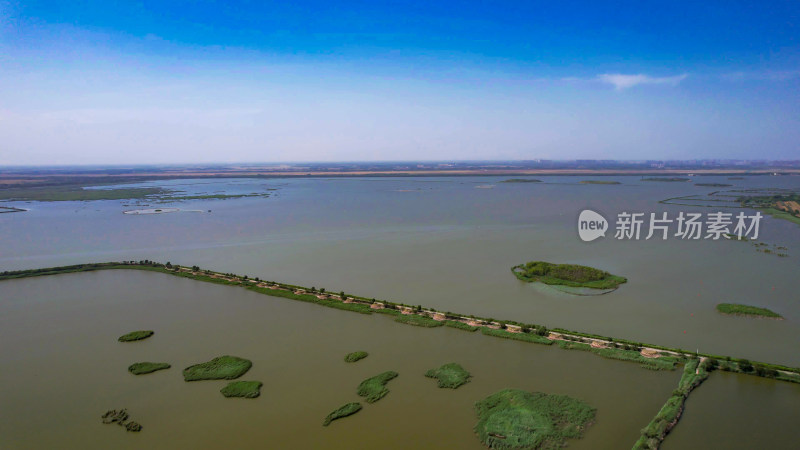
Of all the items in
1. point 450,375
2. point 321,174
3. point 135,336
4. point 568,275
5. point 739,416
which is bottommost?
point 739,416

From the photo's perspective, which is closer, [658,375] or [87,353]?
[658,375]

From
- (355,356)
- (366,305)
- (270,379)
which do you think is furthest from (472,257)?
(270,379)

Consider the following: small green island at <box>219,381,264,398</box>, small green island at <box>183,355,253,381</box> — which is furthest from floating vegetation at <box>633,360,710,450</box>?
small green island at <box>183,355,253,381</box>

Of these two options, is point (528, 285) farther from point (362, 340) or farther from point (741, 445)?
point (741, 445)

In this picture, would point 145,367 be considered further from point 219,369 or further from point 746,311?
point 746,311

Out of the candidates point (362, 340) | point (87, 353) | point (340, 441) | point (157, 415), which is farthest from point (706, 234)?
point (87, 353)

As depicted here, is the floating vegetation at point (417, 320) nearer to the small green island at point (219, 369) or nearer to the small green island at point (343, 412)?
the small green island at point (343, 412)

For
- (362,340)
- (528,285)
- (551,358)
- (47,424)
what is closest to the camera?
(47,424)
